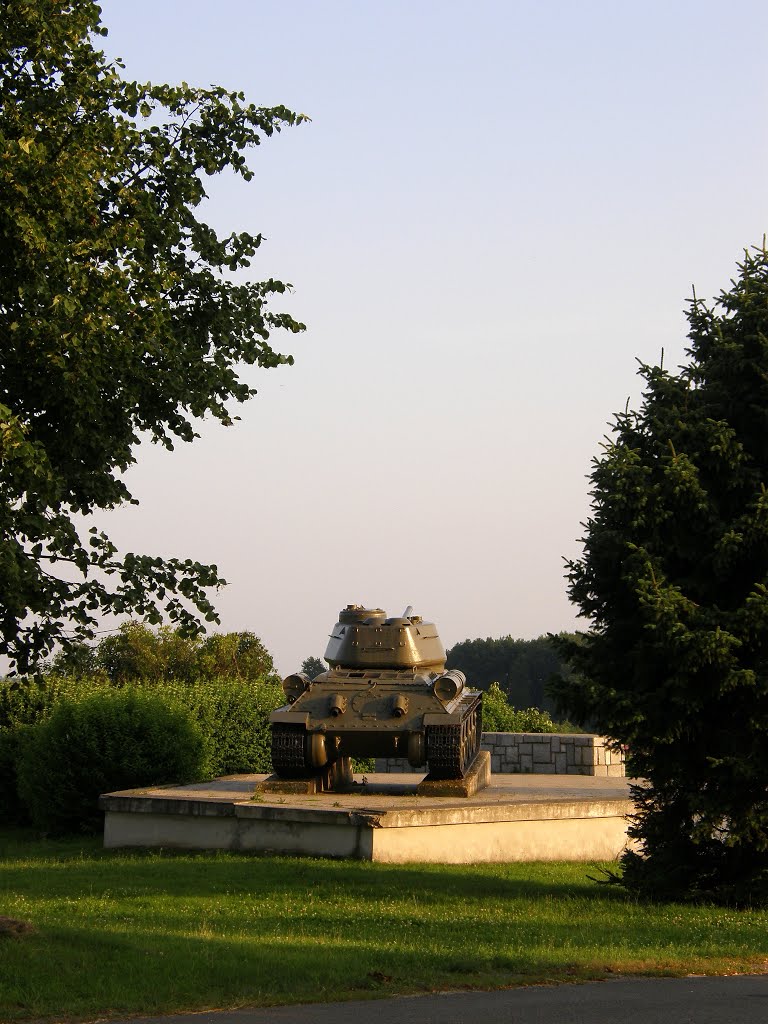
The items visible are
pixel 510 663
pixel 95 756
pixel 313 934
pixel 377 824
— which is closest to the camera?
pixel 313 934

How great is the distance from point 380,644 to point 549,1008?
38.0 ft

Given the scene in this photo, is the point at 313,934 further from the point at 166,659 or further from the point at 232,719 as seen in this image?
the point at 166,659

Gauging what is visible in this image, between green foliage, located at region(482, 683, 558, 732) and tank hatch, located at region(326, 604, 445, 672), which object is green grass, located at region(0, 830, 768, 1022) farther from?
green foliage, located at region(482, 683, 558, 732)

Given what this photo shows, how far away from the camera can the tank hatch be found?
19.3 m

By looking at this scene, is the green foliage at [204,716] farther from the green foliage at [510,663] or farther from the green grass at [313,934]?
the green foliage at [510,663]

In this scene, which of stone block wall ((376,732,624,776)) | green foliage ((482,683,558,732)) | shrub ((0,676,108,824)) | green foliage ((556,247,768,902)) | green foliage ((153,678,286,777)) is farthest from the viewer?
green foliage ((482,683,558,732))

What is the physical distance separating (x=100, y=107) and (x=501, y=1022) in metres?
7.16

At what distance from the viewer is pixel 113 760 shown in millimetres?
19156

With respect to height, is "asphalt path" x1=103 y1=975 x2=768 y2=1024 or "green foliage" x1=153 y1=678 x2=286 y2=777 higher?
"green foliage" x1=153 y1=678 x2=286 y2=777

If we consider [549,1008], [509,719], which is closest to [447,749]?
[549,1008]

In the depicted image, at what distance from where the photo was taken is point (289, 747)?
17672 millimetres

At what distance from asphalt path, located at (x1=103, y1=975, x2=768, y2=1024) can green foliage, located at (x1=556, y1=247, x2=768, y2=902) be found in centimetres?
316

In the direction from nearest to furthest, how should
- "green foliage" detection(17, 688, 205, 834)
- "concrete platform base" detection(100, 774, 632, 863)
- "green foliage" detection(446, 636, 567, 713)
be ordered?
"concrete platform base" detection(100, 774, 632, 863)
"green foliage" detection(17, 688, 205, 834)
"green foliage" detection(446, 636, 567, 713)

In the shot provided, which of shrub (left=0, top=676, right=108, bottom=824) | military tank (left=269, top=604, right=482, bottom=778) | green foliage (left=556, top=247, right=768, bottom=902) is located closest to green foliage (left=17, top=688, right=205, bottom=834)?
shrub (left=0, top=676, right=108, bottom=824)
